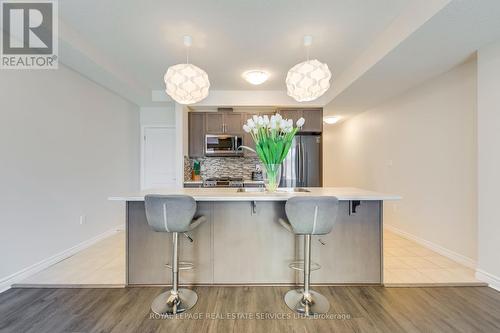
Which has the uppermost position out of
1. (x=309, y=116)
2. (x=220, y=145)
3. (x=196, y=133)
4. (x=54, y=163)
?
(x=309, y=116)

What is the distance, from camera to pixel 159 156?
16.5 ft

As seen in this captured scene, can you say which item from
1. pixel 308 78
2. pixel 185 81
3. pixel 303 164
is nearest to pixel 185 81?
pixel 185 81

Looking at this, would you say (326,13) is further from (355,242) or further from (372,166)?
(372,166)

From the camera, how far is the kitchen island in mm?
2402

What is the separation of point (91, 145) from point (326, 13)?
3.64 meters

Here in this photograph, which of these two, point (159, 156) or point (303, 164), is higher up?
point (159, 156)

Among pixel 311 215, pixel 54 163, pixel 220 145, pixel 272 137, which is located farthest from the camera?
pixel 220 145

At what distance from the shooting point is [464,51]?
249 cm

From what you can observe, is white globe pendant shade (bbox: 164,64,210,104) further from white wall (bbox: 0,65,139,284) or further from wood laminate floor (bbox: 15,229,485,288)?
wood laminate floor (bbox: 15,229,485,288)

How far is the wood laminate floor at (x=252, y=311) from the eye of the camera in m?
1.79

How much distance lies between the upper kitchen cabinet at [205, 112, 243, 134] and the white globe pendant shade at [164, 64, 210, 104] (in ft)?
7.25

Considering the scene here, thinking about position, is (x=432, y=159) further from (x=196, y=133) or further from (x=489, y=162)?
(x=196, y=133)

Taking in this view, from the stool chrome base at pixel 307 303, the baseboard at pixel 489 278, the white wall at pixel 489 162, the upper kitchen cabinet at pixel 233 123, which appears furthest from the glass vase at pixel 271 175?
the upper kitchen cabinet at pixel 233 123

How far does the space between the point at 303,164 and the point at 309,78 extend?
8.18 feet
